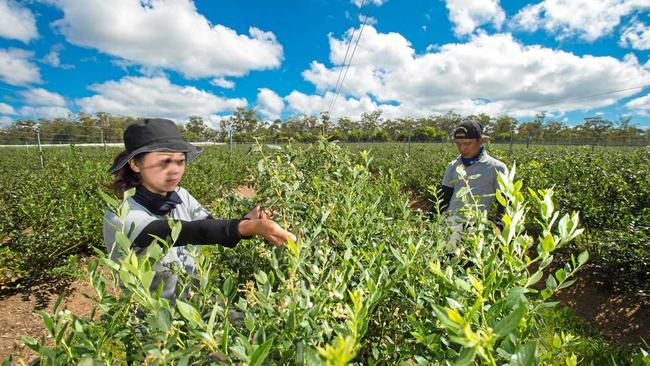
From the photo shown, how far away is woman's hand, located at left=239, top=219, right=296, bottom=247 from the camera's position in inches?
47.0

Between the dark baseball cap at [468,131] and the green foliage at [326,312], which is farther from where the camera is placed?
the dark baseball cap at [468,131]

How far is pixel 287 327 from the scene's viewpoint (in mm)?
798

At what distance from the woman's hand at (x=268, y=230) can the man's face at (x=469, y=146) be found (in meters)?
2.62

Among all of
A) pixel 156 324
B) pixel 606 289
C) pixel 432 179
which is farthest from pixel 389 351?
pixel 432 179

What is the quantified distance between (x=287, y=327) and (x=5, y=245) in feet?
19.8

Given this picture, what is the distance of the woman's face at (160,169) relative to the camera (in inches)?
65.8

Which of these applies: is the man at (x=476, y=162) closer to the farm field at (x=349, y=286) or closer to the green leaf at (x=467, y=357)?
the farm field at (x=349, y=286)

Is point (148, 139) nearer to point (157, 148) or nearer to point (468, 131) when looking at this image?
point (157, 148)

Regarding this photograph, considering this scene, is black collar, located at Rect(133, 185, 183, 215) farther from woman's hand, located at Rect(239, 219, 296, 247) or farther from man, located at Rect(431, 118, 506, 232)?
man, located at Rect(431, 118, 506, 232)

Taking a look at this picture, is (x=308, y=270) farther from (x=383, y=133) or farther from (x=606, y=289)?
(x=383, y=133)

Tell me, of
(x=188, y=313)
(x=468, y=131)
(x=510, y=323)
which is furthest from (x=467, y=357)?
(x=468, y=131)

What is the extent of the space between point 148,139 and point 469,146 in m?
2.94

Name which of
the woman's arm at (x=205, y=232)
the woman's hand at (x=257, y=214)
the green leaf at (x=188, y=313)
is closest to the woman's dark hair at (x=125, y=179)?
the woman's arm at (x=205, y=232)

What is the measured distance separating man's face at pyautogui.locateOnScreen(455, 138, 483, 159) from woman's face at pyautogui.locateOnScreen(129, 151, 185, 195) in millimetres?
2667
